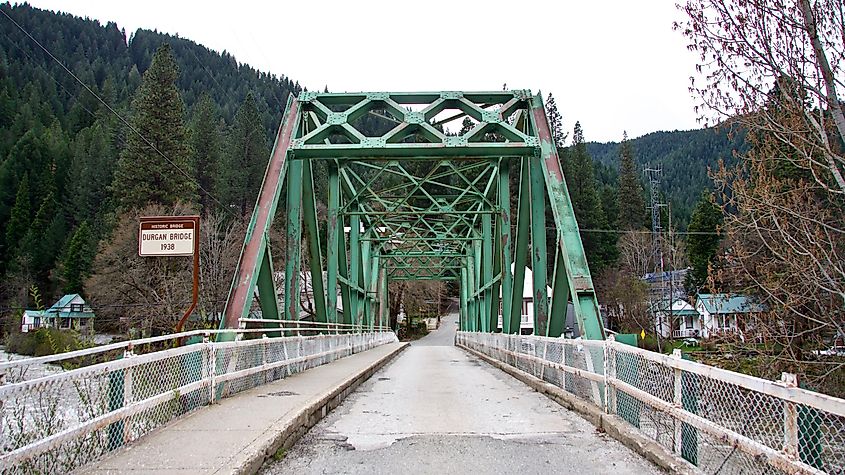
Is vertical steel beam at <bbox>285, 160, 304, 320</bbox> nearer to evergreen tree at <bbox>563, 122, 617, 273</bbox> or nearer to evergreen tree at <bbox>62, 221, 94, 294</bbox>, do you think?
evergreen tree at <bbox>62, 221, 94, 294</bbox>

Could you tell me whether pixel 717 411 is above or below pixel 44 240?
below

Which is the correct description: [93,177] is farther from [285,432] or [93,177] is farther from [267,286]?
[285,432]

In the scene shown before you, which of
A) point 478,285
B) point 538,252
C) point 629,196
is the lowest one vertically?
point 478,285

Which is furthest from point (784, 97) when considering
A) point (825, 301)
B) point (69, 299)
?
point (69, 299)

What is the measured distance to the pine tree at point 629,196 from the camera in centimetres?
6491

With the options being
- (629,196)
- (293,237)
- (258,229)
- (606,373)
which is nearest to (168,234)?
(258,229)

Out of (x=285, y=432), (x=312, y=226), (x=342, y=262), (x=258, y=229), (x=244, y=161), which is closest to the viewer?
(x=285, y=432)

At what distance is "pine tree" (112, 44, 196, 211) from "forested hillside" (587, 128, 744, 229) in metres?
28.6

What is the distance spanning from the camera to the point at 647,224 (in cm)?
6594

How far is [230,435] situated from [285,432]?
467mm

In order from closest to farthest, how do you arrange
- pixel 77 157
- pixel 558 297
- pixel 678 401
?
1. pixel 678 401
2. pixel 558 297
3. pixel 77 157

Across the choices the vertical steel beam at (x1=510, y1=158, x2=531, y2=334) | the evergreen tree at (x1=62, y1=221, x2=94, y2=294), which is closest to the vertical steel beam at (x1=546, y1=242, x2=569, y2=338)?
the vertical steel beam at (x1=510, y1=158, x2=531, y2=334)

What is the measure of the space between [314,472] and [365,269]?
1044 inches

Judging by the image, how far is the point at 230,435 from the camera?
537 cm
